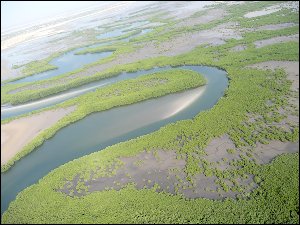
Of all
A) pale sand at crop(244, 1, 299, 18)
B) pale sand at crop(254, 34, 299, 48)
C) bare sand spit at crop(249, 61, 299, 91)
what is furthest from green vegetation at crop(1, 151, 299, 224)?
pale sand at crop(244, 1, 299, 18)

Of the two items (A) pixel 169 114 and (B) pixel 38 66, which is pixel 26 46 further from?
(A) pixel 169 114

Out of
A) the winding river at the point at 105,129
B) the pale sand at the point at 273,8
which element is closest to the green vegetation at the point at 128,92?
the winding river at the point at 105,129

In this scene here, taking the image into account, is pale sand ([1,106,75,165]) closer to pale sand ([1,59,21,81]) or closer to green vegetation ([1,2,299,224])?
green vegetation ([1,2,299,224])

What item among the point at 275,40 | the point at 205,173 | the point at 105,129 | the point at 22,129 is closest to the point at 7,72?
the point at 22,129

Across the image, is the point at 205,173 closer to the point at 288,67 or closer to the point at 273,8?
the point at 288,67

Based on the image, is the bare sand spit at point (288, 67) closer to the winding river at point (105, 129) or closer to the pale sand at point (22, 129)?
the winding river at point (105, 129)

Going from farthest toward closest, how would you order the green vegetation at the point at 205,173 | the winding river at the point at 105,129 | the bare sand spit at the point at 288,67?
the bare sand spit at the point at 288,67 → the winding river at the point at 105,129 → the green vegetation at the point at 205,173
